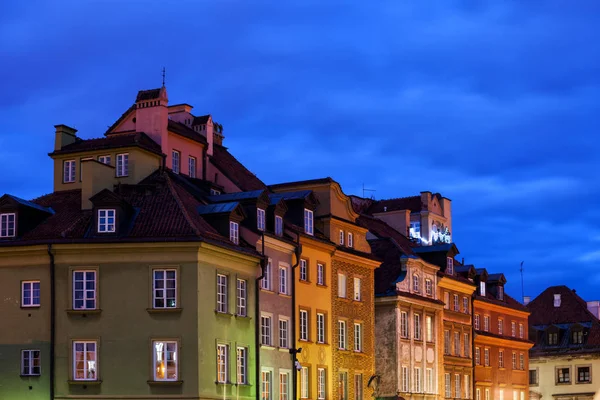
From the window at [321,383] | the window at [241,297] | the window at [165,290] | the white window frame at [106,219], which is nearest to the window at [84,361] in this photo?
the window at [165,290]

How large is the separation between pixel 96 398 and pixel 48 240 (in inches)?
305

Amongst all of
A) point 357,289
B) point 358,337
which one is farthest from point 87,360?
point 357,289

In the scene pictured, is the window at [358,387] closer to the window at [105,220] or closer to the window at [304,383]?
the window at [304,383]

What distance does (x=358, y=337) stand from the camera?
71812 mm

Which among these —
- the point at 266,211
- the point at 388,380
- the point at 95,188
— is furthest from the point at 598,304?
the point at 95,188

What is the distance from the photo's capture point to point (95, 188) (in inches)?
2274

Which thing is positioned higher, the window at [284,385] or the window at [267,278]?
the window at [267,278]

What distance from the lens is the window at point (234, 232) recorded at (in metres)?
57.7

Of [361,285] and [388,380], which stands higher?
[361,285]

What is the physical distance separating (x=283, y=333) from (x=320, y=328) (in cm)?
445

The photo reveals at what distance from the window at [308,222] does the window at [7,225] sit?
17164 millimetres

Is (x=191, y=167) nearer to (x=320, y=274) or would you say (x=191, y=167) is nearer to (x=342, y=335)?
(x=320, y=274)

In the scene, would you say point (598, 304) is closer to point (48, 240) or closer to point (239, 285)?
point (239, 285)

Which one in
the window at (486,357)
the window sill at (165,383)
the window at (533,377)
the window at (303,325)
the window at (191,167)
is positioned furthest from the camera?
the window at (533,377)
